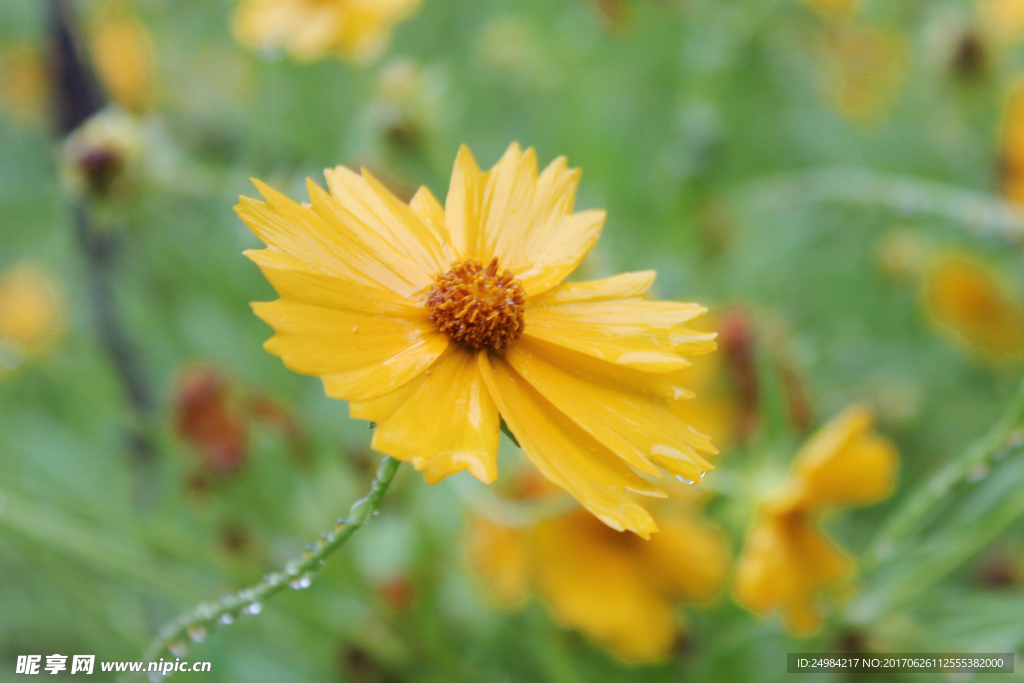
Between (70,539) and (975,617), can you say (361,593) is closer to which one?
(70,539)

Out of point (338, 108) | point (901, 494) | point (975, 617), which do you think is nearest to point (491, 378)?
point (975, 617)

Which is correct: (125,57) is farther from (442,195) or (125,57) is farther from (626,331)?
(626,331)

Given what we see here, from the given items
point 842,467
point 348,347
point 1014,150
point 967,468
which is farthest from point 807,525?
point 1014,150

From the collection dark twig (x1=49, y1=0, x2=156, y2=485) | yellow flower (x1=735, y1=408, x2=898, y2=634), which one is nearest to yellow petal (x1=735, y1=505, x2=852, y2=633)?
yellow flower (x1=735, y1=408, x2=898, y2=634)

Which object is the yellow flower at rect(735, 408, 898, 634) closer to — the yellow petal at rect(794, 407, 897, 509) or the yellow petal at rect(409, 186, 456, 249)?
the yellow petal at rect(794, 407, 897, 509)

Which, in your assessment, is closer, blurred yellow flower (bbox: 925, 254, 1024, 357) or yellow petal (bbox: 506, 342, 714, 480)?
yellow petal (bbox: 506, 342, 714, 480)
